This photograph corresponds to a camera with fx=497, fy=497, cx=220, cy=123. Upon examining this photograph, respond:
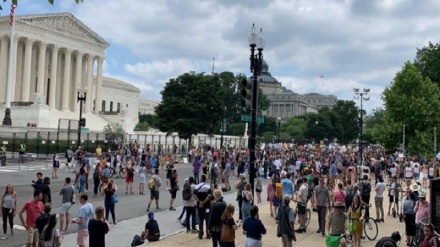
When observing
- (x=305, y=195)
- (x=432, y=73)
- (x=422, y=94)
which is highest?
(x=432, y=73)

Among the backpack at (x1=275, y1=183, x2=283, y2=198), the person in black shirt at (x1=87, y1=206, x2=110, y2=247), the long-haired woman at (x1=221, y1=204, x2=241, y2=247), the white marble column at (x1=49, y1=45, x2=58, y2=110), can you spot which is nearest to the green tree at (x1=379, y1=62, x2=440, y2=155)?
the backpack at (x1=275, y1=183, x2=283, y2=198)

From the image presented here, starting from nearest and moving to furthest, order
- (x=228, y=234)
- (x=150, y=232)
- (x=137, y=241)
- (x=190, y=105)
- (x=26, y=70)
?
(x=228, y=234) < (x=137, y=241) < (x=150, y=232) < (x=190, y=105) < (x=26, y=70)

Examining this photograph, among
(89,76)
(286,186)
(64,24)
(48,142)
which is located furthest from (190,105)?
(286,186)

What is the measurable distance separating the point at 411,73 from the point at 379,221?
3519 cm

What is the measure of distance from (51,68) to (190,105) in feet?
100

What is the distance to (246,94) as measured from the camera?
553 inches

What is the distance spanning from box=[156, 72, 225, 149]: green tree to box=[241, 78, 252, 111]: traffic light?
1739 inches

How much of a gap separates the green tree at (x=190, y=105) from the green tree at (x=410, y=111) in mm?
20928

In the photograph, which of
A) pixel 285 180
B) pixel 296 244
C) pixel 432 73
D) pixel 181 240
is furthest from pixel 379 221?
pixel 432 73

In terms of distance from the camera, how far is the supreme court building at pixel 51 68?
222 feet

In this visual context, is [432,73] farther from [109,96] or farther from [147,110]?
[147,110]

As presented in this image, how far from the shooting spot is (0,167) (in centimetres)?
3297

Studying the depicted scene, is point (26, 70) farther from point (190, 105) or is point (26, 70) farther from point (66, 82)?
point (190, 105)

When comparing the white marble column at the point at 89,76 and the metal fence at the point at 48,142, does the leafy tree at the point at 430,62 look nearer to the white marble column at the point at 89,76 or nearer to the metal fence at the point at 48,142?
the metal fence at the point at 48,142
